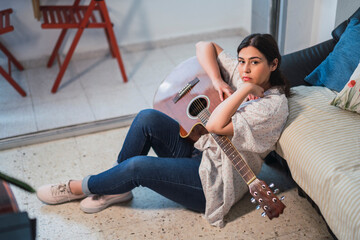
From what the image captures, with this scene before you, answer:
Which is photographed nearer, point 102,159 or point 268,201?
point 268,201

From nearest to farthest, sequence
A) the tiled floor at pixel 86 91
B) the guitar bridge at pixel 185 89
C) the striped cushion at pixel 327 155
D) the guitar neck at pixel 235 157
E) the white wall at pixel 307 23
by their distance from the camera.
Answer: the striped cushion at pixel 327 155 < the guitar neck at pixel 235 157 < the guitar bridge at pixel 185 89 < the white wall at pixel 307 23 < the tiled floor at pixel 86 91

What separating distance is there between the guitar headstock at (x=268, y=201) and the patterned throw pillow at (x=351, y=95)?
516mm

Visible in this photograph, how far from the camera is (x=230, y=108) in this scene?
1.57m

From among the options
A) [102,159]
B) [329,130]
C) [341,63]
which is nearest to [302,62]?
[341,63]

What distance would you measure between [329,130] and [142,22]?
164cm

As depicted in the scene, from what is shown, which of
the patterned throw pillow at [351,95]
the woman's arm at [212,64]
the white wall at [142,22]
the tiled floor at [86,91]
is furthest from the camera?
the white wall at [142,22]

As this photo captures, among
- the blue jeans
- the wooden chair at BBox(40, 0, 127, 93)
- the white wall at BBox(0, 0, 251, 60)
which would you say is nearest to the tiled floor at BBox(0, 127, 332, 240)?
the blue jeans

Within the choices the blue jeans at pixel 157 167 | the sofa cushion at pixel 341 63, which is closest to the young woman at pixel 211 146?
the blue jeans at pixel 157 167

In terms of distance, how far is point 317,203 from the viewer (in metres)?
1.54

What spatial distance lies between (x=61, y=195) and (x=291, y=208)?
3.35 ft

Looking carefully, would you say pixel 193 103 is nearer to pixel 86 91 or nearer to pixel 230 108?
pixel 230 108

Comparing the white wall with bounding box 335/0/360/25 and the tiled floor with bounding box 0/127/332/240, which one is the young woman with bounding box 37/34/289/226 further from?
the white wall with bounding box 335/0/360/25

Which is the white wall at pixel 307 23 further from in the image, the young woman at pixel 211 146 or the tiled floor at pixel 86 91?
the young woman at pixel 211 146

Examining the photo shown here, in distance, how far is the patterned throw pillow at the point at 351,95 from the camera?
5.51 feet
